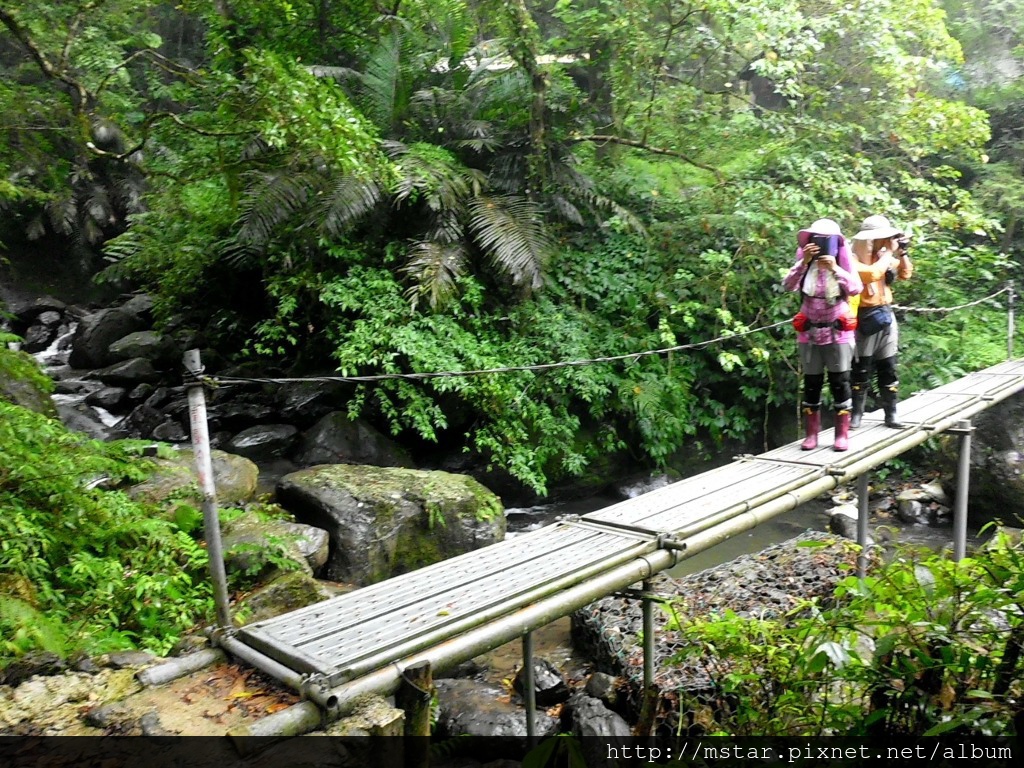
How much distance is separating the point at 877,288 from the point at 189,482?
18.0ft

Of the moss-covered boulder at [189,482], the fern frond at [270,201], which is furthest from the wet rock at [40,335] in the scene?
the moss-covered boulder at [189,482]

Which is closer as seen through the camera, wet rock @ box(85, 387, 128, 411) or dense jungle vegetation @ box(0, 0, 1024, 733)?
dense jungle vegetation @ box(0, 0, 1024, 733)

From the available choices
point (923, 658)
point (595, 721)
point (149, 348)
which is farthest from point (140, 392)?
point (923, 658)

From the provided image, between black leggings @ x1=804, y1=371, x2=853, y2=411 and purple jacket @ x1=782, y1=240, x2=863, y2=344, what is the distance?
28 centimetres

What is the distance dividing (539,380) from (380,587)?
16.4ft

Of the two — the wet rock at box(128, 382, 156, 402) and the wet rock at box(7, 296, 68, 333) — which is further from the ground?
the wet rock at box(7, 296, 68, 333)

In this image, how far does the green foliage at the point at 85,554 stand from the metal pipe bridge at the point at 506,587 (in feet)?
4.38

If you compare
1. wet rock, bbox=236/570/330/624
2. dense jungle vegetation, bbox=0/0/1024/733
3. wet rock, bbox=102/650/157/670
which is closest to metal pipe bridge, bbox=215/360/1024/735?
wet rock, bbox=102/650/157/670

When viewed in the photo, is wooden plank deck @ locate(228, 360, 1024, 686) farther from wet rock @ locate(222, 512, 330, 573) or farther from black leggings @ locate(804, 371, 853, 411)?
wet rock @ locate(222, 512, 330, 573)

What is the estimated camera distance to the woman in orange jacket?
5219mm

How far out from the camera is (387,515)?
19.1ft

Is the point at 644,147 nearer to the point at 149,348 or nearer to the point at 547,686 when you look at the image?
the point at 547,686

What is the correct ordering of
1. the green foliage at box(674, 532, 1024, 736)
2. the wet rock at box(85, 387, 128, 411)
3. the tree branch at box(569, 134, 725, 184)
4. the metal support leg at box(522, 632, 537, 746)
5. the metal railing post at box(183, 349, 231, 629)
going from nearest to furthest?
the green foliage at box(674, 532, 1024, 736) < the metal railing post at box(183, 349, 231, 629) < the metal support leg at box(522, 632, 537, 746) < the tree branch at box(569, 134, 725, 184) < the wet rock at box(85, 387, 128, 411)

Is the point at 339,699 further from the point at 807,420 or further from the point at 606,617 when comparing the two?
the point at 807,420
